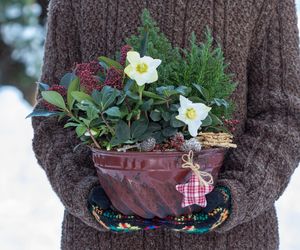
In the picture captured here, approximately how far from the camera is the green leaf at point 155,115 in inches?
35.0

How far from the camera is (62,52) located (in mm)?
1188

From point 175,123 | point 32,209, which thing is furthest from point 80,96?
point 32,209

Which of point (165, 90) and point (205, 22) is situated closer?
point (165, 90)

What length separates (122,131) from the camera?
2.89 ft

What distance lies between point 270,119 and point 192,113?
28cm

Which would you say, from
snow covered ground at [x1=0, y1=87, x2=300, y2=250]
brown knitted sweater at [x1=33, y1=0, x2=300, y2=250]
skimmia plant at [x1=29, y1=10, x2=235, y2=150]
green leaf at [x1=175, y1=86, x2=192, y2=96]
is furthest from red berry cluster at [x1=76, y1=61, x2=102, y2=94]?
snow covered ground at [x1=0, y1=87, x2=300, y2=250]

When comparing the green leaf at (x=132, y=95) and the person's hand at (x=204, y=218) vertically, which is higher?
the green leaf at (x=132, y=95)

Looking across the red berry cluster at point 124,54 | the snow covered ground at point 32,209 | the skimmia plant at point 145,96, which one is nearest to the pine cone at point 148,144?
the skimmia plant at point 145,96

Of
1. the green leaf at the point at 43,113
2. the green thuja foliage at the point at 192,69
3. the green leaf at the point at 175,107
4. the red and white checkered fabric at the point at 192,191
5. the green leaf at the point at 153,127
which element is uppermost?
the green thuja foliage at the point at 192,69

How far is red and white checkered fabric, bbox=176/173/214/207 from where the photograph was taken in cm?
91

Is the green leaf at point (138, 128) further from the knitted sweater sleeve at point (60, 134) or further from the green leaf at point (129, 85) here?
the knitted sweater sleeve at point (60, 134)

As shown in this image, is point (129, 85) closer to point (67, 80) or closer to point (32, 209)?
point (67, 80)

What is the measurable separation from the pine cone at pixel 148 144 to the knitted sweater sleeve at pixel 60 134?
20cm

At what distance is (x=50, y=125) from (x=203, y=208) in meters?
0.34
